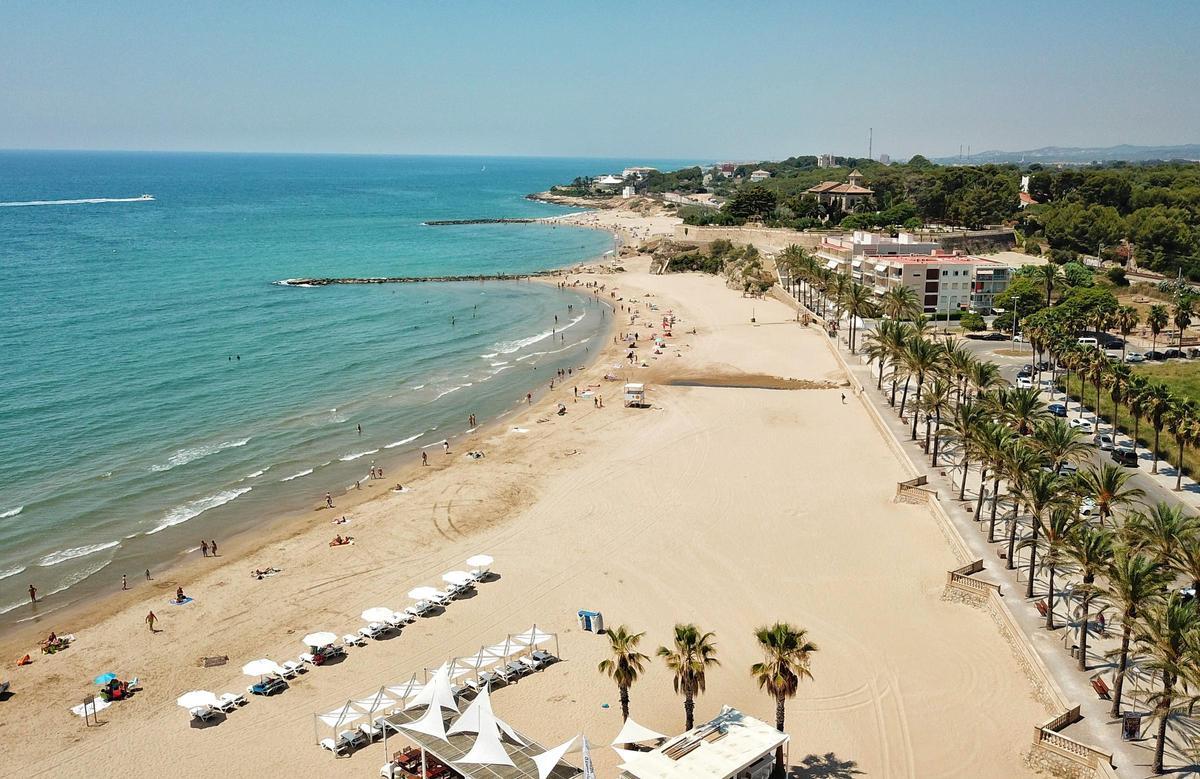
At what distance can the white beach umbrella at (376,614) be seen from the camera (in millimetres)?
28844

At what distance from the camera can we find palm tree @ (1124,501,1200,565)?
77.1 ft

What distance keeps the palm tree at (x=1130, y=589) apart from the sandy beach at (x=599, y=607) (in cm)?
312

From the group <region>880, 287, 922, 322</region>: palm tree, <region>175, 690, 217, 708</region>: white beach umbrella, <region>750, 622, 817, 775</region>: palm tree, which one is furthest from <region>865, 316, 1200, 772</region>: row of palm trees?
<region>175, 690, 217, 708</region>: white beach umbrella

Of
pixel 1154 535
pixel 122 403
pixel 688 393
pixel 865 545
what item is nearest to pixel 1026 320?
pixel 688 393

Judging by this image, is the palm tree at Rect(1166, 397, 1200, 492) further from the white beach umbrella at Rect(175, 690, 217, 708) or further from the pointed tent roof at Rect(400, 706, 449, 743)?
the white beach umbrella at Rect(175, 690, 217, 708)

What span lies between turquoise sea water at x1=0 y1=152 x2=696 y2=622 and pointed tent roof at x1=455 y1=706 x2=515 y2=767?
21.0m

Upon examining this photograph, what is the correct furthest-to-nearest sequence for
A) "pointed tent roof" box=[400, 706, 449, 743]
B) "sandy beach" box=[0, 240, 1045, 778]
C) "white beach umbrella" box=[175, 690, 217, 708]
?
"white beach umbrella" box=[175, 690, 217, 708]
"sandy beach" box=[0, 240, 1045, 778]
"pointed tent roof" box=[400, 706, 449, 743]

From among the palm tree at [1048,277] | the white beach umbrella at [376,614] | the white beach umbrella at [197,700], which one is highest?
the palm tree at [1048,277]

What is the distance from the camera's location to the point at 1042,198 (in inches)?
4360

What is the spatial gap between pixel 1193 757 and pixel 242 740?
79.8 feet

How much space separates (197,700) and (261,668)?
201 centimetres

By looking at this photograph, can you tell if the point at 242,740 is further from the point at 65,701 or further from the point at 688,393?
the point at 688,393

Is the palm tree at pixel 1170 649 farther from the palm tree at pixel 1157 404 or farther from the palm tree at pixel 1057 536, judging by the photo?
the palm tree at pixel 1157 404

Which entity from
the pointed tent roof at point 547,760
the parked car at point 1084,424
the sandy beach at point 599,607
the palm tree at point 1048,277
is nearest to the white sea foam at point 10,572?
the sandy beach at point 599,607
